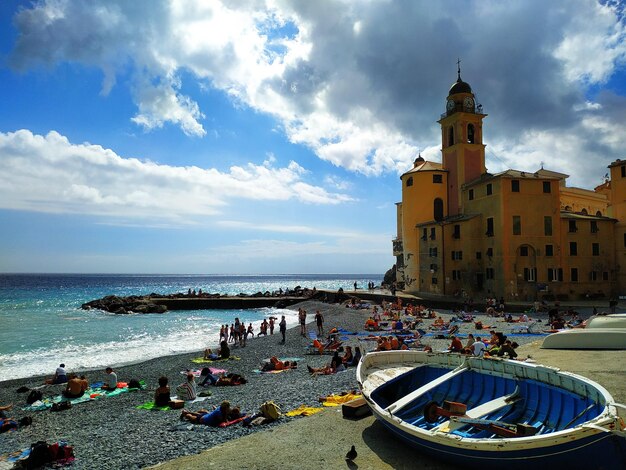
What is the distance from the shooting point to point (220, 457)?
331 inches

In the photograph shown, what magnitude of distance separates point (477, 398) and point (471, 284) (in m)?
32.5

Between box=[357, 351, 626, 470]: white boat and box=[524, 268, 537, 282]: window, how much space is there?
97.4ft

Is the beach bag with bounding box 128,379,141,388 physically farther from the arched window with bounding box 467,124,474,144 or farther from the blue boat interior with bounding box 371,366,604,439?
the arched window with bounding box 467,124,474,144

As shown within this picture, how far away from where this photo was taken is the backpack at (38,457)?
29.8ft

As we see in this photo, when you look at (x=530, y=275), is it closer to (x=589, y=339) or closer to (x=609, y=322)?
(x=609, y=322)

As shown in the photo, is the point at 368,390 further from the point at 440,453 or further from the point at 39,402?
the point at 39,402

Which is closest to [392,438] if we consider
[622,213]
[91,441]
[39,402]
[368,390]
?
[368,390]

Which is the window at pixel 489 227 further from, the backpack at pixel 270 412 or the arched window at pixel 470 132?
the backpack at pixel 270 412

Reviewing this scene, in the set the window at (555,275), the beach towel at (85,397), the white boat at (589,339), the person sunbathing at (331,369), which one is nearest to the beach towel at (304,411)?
the person sunbathing at (331,369)

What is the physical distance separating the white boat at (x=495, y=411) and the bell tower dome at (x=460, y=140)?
A: 36.0 meters

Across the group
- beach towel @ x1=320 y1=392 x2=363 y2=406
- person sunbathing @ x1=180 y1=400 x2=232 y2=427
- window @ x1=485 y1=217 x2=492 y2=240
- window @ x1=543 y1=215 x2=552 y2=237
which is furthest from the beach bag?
window @ x1=543 y1=215 x2=552 y2=237

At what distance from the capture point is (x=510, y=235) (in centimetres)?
3762

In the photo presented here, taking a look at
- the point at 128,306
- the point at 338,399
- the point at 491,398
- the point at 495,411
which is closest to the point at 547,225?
the point at 338,399

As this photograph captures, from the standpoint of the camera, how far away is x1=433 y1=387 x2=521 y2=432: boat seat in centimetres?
799
